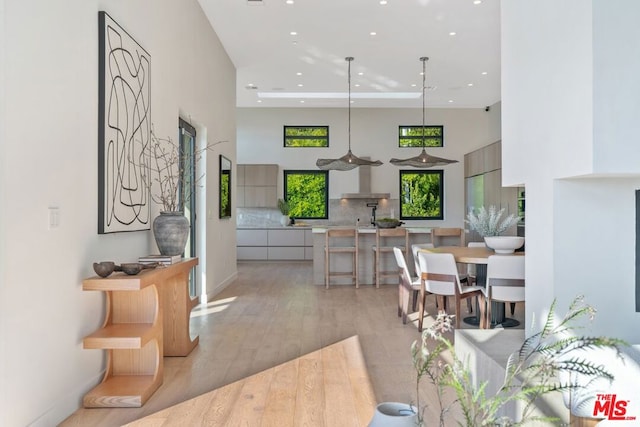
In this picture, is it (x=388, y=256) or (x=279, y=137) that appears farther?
(x=279, y=137)

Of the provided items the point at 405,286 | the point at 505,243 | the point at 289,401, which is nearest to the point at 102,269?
the point at 289,401

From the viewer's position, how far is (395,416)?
3.92ft

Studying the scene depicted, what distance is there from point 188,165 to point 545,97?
4.41 meters

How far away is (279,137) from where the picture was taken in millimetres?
11469

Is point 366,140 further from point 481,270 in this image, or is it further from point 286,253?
point 481,270

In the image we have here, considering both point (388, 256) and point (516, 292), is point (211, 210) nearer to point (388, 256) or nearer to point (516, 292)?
point (388, 256)

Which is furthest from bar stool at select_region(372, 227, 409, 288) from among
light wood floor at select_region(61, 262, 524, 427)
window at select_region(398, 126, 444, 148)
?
window at select_region(398, 126, 444, 148)

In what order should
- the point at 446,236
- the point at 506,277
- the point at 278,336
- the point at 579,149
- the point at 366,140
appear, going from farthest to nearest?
the point at 366,140, the point at 446,236, the point at 278,336, the point at 506,277, the point at 579,149

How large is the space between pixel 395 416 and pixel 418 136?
35.7ft

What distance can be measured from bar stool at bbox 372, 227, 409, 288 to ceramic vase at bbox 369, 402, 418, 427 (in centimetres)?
614

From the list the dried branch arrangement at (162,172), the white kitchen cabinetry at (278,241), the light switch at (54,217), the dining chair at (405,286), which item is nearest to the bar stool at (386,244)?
the dining chair at (405,286)

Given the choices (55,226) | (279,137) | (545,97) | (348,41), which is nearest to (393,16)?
(348,41)

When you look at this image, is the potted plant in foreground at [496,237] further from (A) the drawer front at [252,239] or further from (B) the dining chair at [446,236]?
(A) the drawer front at [252,239]

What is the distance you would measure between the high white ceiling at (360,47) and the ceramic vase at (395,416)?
5.37m
